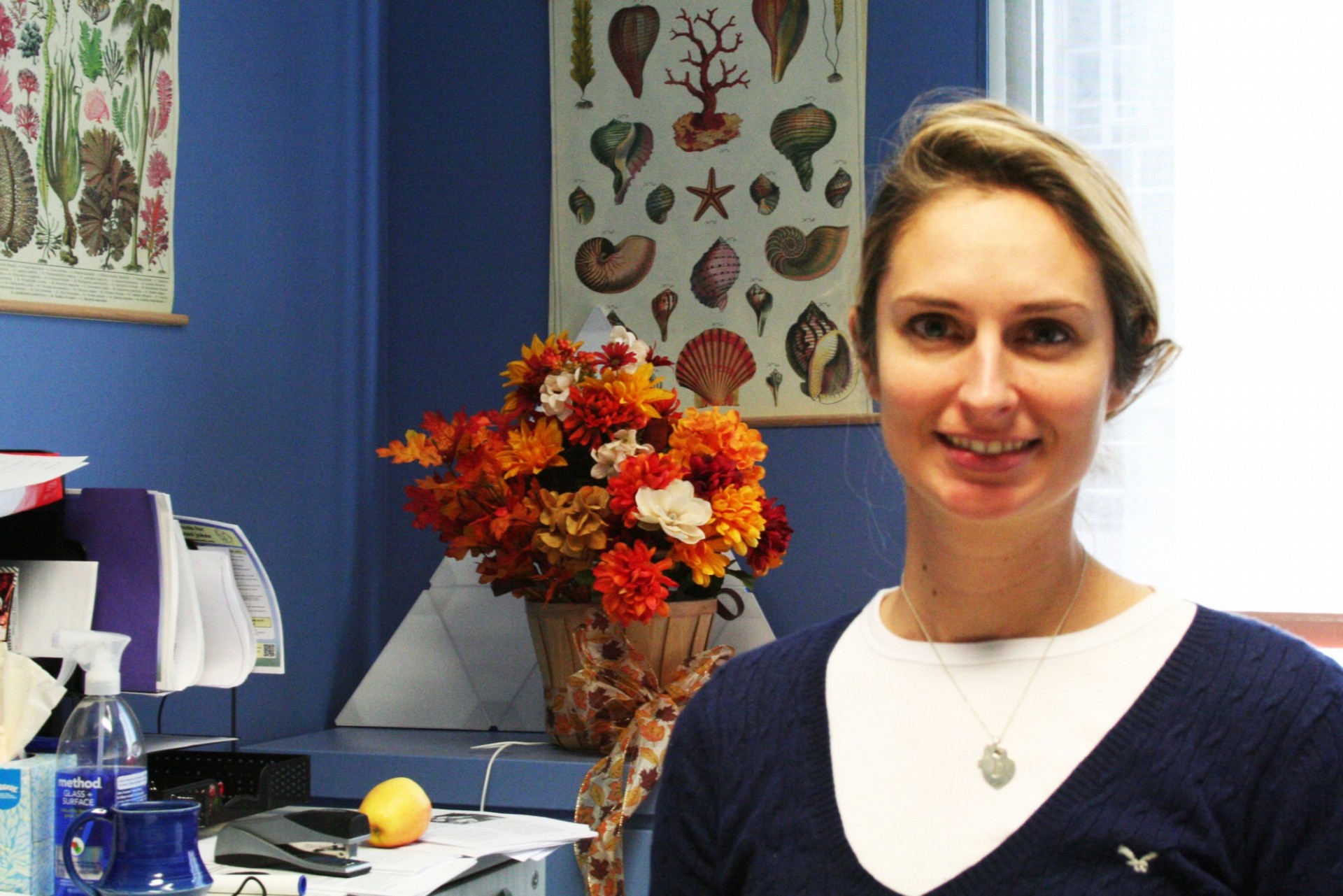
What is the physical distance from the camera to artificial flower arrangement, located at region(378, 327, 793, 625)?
1726 mm

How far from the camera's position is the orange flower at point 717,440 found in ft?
5.89

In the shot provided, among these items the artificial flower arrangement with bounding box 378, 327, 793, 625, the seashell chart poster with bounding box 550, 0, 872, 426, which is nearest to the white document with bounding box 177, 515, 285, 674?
the artificial flower arrangement with bounding box 378, 327, 793, 625

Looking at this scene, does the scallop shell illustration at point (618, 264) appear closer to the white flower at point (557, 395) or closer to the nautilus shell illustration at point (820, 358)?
the nautilus shell illustration at point (820, 358)

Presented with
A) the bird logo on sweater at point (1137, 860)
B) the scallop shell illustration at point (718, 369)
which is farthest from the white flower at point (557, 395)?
the bird logo on sweater at point (1137, 860)

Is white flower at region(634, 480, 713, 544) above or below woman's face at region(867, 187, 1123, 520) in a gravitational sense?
below

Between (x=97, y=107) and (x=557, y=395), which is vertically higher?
(x=97, y=107)

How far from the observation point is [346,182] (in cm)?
235

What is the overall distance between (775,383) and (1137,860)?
1635 millimetres

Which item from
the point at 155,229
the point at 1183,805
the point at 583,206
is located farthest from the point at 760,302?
the point at 1183,805

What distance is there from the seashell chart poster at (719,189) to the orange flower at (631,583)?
28.2 inches

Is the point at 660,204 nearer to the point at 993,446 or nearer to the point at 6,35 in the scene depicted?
the point at 6,35

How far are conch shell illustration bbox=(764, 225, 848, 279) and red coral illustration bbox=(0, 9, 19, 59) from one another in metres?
1.24

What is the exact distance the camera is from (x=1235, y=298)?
2.04 m

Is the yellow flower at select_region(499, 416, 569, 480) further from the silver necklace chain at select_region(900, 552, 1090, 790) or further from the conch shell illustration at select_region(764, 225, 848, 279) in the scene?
the silver necklace chain at select_region(900, 552, 1090, 790)
